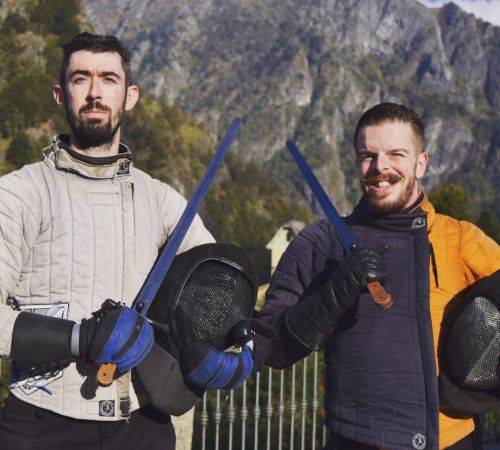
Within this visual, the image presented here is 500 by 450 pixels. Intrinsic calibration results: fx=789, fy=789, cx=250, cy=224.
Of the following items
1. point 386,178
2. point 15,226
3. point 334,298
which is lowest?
point 334,298

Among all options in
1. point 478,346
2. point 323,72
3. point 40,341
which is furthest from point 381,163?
point 323,72

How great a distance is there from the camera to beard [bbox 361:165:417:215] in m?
2.88

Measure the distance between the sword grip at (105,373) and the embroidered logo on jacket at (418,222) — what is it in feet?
3.96

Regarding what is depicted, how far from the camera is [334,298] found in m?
2.63

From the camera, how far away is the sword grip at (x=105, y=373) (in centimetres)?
240

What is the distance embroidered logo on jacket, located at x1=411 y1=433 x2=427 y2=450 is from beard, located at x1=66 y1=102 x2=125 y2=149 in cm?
145

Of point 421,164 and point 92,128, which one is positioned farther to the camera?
point 421,164

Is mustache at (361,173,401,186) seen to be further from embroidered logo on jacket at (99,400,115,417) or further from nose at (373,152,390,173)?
embroidered logo on jacket at (99,400,115,417)

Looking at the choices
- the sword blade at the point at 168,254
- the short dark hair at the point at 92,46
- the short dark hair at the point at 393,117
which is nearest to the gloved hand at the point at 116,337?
the sword blade at the point at 168,254

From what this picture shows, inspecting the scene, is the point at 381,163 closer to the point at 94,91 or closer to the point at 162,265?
the point at 162,265

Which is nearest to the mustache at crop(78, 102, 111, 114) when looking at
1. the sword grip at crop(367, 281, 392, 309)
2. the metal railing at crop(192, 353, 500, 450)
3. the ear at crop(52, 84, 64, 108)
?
the ear at crop(52, 84, 64, 108)

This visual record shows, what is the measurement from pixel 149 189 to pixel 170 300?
1.37ft

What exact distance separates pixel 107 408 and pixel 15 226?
664mm

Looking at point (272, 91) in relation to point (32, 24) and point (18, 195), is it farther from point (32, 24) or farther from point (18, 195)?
point (18, 195)
